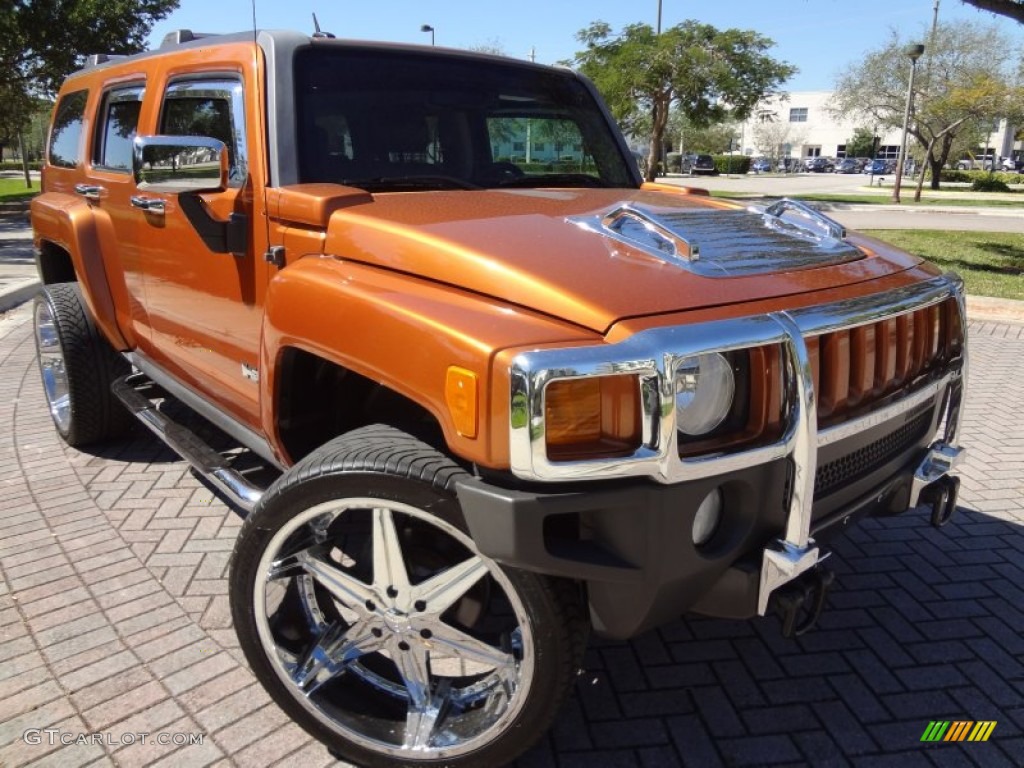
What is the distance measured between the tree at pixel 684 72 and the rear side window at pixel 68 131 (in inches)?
861

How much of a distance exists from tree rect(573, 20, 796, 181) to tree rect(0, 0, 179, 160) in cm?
1303

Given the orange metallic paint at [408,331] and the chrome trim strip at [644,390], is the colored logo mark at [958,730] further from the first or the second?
the orange metallic paint at [408,331]

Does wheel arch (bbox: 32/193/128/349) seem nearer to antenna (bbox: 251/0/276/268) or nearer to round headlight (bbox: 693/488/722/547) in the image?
antenna (bbox: 251/0/276/268)

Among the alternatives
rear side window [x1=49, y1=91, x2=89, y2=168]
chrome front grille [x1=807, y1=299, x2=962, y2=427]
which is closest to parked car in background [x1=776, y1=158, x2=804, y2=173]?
rear side window [x1=49, y1=91, x2=89, y2=168]

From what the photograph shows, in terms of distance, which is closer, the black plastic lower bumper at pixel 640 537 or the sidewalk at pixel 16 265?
the black plastic lower bumper at pixel 640 537

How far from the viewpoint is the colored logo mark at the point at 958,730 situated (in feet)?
7.97

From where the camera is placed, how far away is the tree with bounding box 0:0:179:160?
1828 centimetres

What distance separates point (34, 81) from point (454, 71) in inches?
952

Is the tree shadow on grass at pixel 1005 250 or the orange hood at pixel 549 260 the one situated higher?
the orange hood at pixel 549 260

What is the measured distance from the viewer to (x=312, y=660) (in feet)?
7.46

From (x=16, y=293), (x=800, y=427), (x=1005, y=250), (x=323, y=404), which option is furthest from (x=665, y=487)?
(x=1005, y=250)

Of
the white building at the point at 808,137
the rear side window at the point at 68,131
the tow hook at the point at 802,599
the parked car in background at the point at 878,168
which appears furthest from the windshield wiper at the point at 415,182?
the white building at the point at 808,137

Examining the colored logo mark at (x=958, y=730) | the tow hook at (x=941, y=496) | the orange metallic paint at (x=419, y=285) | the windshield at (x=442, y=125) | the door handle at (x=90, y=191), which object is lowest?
the colored logo mark at (x=958, y=730)

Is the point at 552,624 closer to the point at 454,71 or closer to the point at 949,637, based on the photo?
the point at 949,637
